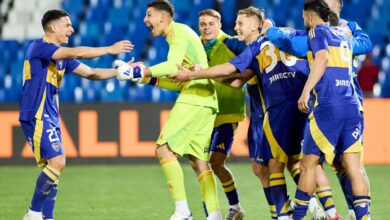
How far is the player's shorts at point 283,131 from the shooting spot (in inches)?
314

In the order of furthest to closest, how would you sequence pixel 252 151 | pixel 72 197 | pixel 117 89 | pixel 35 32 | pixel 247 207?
pixel 35 32
pixel 117 89
pixel 72 197
pixel 247 207
pixel 252 151

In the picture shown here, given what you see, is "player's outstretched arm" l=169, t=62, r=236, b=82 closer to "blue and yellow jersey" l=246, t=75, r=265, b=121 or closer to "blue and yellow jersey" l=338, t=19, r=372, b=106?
"blue and yellow jersey" l=246, t=75, r=265, b=121

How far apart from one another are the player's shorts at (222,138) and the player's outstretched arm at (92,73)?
1.27 m

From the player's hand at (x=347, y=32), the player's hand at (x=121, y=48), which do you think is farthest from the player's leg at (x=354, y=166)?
the player's hand at (x=121, y=48)

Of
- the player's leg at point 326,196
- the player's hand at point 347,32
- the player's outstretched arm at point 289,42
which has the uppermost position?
the player's hand at point 347,32

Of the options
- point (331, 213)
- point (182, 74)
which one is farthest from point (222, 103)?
point (331, 213)

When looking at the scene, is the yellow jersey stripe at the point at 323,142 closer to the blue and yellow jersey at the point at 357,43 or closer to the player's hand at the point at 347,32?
the blue and yellow jersey at the point at 357,43

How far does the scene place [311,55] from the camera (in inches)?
297

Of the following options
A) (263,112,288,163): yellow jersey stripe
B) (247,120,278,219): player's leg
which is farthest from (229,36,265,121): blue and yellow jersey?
(263,112,288,163): yellow jersey stripe

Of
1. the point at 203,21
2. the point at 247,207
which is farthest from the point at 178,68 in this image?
the point at 247,207

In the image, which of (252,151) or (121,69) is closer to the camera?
(121,69)

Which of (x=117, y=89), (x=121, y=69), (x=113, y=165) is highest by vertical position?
(x=121, y=69)

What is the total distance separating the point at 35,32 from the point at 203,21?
10.3 m

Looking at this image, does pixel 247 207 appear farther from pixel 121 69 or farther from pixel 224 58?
pixel 121 69
